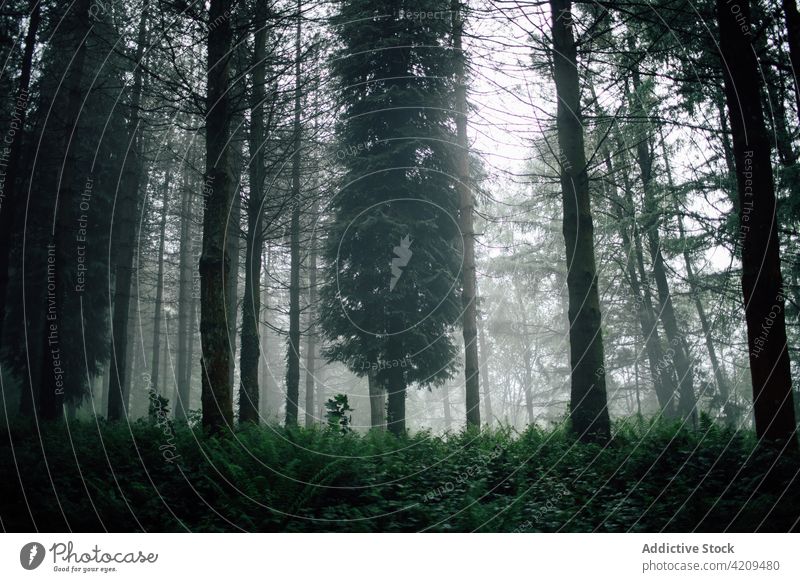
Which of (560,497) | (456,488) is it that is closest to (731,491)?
(560,497)

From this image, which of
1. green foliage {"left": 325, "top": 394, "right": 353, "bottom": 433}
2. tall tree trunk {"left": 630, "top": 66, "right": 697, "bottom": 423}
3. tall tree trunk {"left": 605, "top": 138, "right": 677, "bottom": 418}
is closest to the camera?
green foliage {"left": 325, "top": 394, "right": 353, "bottom": 433}

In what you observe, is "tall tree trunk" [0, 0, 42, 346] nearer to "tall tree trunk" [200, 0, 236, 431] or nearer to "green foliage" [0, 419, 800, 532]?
"tall tree trunk" [200, 0, 236, 431]

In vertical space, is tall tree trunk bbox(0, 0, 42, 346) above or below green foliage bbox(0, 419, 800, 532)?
above

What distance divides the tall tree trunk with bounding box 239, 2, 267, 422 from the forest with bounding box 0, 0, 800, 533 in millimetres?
82

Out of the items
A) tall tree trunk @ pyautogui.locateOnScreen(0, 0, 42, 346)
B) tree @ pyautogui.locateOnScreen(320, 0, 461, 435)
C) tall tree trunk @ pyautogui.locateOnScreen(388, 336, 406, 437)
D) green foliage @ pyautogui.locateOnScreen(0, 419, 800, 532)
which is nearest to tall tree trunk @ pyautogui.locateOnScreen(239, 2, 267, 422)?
tree @ pyautogui.locateOnScreen(320, 0, 461, 435)

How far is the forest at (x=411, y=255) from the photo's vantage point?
674 cm

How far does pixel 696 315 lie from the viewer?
2434 cm

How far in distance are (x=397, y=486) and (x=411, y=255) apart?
10.3 m

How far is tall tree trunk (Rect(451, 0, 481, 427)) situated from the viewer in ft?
55.5

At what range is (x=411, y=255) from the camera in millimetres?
16688

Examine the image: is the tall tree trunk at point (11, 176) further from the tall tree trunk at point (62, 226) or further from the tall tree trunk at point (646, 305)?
the tall tree trunk at point (646, 305)
